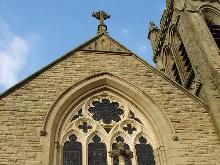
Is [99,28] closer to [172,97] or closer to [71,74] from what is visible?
[71,74]

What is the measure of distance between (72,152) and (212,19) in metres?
9.86

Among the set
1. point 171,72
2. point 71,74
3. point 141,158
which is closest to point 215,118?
point 141,158

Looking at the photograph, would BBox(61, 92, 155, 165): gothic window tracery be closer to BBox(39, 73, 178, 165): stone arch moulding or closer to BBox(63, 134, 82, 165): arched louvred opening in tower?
BBox(63, 134, 82, 165): arched louvred opening in tower

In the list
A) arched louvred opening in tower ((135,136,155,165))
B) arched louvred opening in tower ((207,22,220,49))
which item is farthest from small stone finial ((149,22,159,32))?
arched louvred opening in tower ((135,136,155,165))

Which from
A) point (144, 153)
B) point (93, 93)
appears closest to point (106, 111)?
point (93, 93)

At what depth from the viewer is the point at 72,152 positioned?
10.2 metres

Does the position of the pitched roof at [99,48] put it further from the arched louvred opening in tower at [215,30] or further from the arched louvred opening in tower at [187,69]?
the arched louvred opening in tower at [215,30]

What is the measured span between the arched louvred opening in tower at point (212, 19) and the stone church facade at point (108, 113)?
3.29 m

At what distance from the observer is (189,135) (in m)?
10.5

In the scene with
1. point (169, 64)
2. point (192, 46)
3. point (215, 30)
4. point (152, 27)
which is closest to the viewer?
point (192, 46)

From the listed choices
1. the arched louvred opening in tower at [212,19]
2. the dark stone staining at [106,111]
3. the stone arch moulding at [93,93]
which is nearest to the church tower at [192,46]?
the arched louvred opening in tower at [212,19]

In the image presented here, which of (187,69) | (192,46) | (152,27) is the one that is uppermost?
(152,27)

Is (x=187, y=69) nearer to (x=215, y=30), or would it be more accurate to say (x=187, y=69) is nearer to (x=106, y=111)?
(x=215, y=30)

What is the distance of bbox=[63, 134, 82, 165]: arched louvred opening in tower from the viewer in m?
9.96
